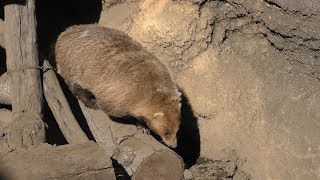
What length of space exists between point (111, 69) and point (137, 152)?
4.34 feet

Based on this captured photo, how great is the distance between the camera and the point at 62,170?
5105mm

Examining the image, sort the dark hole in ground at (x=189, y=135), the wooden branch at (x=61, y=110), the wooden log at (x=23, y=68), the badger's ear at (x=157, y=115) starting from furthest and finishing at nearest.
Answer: the dark hole in ground at (x=189, y=135)
the badger's ear at (x=157, y=115)
the wooden branch at (x=61, y=110)
the wooden log at (x=23, y=68)

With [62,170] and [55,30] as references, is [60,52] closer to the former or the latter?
[55,30]

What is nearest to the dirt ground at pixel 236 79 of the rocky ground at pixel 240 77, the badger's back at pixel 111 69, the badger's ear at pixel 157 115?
the rocky ground at pixel 240 77

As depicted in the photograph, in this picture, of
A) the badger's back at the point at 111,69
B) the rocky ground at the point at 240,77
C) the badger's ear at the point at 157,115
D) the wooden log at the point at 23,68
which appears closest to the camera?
the wooden log at the point at 23,68

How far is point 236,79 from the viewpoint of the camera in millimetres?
7801

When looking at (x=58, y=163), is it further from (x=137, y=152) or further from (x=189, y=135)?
(x=189, y=135)

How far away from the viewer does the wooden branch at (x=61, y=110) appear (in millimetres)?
6148

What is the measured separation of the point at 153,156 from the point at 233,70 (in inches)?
101

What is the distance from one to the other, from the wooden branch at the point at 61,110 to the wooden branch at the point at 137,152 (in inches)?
10.8

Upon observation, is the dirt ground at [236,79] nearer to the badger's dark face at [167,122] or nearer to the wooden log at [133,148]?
the badger's dark face at [167,122]

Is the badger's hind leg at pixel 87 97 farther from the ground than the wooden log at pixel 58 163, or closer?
closer

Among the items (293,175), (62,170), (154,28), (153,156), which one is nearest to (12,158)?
(62,170)

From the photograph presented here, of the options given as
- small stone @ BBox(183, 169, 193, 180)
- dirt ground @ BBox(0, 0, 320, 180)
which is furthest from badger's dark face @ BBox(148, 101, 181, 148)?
dirt ground @ BBox(0, 0, 320, 180)
